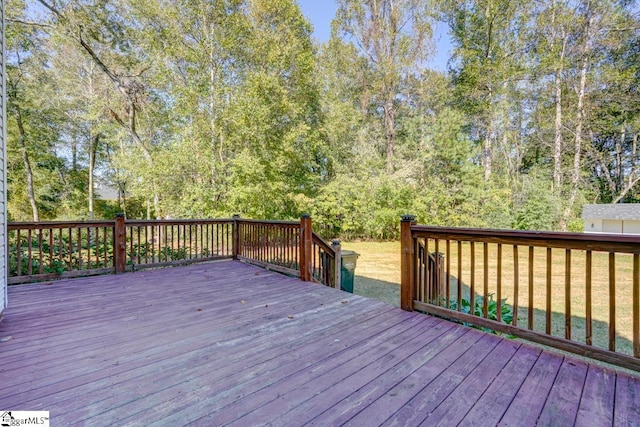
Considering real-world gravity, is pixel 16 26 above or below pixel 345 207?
above

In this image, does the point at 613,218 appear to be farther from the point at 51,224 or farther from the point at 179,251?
the point at 51,224

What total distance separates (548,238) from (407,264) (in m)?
1.22

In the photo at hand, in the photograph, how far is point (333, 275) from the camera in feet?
15.4

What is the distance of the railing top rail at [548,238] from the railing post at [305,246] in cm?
183

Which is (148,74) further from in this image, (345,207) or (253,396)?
(253,396)

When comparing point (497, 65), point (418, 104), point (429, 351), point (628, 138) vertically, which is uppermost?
point (497, 65)

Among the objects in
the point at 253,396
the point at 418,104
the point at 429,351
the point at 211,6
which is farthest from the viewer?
the point at 418,104

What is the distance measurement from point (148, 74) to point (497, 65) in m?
13.8

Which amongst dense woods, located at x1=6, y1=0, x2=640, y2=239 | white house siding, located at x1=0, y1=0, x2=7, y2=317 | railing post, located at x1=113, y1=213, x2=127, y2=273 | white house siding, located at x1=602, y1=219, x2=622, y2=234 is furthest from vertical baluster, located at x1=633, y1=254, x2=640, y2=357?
Answer: white house siding, located at x1=602, y1=219, x2=622, y2=234

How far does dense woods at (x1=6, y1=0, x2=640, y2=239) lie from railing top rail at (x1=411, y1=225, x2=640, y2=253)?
774 cm

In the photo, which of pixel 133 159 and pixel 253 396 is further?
pixel 133 159

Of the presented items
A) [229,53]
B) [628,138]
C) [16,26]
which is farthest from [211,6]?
[628,138]

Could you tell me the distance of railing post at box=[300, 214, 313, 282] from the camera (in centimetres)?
443

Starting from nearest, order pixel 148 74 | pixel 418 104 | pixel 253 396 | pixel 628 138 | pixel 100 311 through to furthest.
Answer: pixel 253 396 → pixel 100 311 → pixel 148 74 → pixel 418 104 → pixel 628 138
